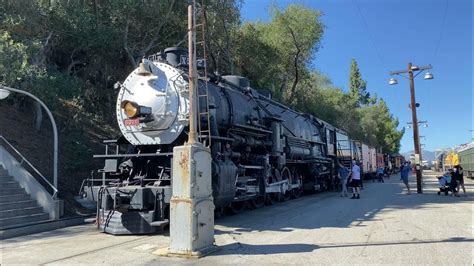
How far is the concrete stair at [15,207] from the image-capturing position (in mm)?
10745

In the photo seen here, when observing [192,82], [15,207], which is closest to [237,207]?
[15,207]

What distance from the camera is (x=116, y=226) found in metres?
9.48

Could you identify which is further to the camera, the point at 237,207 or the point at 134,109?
the point at 237,207

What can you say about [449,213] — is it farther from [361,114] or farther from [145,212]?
[361,114]

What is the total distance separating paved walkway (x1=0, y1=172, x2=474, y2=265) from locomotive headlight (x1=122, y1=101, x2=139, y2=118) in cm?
274

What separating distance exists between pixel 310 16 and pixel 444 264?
105 feet

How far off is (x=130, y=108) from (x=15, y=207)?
13.5 feet

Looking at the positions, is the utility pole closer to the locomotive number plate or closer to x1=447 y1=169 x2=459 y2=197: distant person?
the locomotive number plate

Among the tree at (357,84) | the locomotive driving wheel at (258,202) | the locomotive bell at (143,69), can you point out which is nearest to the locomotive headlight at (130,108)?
the locomotive bell at (143,69)

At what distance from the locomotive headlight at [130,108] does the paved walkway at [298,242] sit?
2.74 m

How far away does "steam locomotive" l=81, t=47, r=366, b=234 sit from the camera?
9.41 metres

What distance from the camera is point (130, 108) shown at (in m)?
10.4

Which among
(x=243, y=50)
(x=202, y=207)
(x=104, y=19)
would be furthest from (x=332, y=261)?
(x=243, y=50)

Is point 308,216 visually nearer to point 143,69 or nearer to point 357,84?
point 143,69
